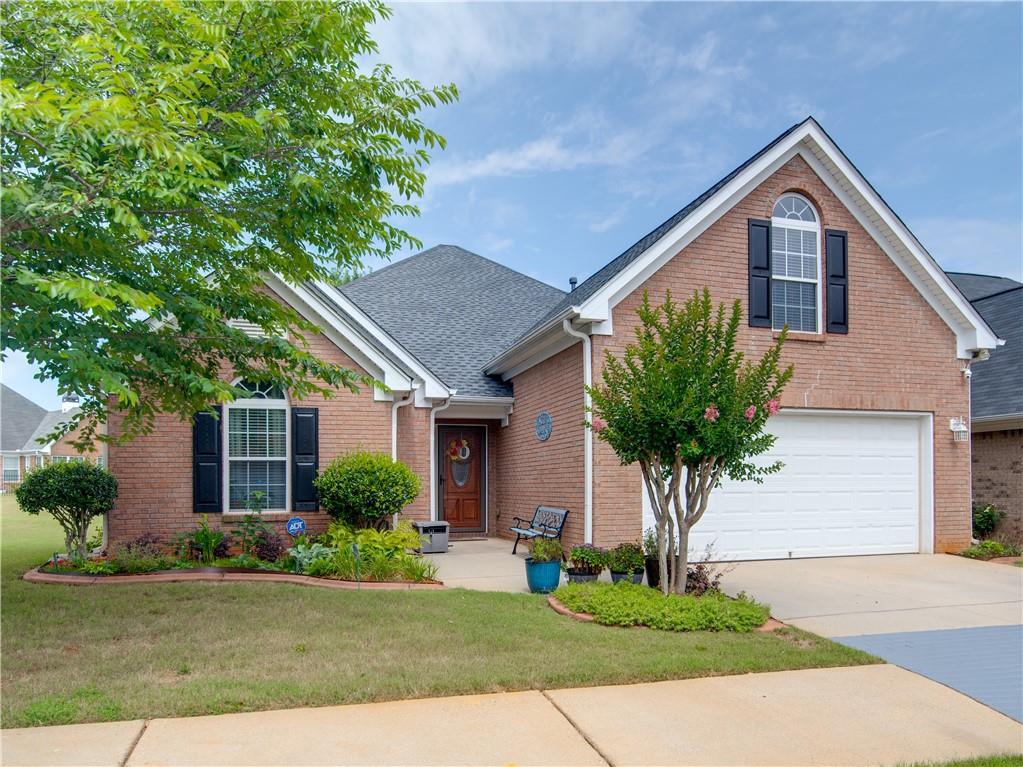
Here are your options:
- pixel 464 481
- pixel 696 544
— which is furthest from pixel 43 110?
pixel 464 481

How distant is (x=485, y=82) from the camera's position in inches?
503

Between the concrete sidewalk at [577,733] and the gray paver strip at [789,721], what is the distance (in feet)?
0.04

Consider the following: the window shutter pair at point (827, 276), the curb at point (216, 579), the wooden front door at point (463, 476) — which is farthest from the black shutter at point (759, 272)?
the curb at point (216, 579)

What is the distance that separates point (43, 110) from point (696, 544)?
33.5 feet

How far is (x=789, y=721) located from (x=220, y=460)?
932 centimetres

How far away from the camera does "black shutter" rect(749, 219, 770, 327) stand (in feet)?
38.0

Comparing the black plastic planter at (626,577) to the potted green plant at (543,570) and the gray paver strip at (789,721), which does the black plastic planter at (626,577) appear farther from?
the gray paver strip at (789,721)

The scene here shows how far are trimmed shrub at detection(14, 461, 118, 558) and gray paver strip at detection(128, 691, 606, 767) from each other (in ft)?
22.4

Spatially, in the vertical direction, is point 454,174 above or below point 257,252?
above

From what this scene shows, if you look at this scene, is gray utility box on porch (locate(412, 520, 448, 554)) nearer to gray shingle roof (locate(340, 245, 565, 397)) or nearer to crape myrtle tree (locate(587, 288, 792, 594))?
gray shingle roof (locate(340, 245, 565, 397))

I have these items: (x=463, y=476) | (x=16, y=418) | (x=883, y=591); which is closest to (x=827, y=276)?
(x=883, y=591)

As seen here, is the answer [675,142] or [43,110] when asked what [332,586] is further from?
[675,142]

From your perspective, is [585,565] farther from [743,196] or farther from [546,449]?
[743,196]

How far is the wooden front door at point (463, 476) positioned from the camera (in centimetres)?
1524
